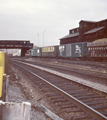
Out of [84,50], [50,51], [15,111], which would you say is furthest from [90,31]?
[15,111]

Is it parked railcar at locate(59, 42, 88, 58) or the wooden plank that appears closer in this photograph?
the wooden plank

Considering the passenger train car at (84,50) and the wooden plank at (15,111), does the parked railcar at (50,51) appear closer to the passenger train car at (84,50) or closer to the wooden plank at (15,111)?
the passenger train car at (84,50)

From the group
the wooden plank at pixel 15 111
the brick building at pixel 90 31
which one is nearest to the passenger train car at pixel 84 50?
the brick building at pixel 90 31

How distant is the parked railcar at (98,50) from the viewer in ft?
63.1

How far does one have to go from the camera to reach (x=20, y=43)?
Result: 58.8 m

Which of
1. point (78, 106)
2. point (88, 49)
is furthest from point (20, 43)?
point (78, 106)

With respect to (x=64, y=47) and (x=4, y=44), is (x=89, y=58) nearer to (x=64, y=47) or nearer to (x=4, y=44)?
(x=64, y=47)

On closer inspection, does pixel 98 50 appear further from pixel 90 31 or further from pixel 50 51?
pixel 90 31

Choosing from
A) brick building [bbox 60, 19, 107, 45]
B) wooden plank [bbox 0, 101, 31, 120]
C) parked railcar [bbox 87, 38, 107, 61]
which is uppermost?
brick building [bbox 60, 19, 107, 45]

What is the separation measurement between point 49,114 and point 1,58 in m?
2.15

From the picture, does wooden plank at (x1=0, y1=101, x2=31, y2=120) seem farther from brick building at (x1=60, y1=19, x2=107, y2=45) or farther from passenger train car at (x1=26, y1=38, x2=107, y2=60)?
brick building at (x1=60, y1=19, x2=107, y2=45)

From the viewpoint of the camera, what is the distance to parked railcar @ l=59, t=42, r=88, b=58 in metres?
24.0

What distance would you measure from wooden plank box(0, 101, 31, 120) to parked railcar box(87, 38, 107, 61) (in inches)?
736

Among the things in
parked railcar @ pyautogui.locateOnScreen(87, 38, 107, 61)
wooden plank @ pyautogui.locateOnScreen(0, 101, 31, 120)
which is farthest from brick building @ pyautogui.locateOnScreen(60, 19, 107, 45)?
wooden plank @ pyautogui.locateOnScreen(0, 101, 31, 120)
